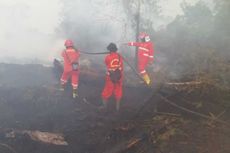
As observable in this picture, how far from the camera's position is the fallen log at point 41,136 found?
7887 millimetres

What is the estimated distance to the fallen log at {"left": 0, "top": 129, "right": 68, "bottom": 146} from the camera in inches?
311

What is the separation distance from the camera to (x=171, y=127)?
8297 mm

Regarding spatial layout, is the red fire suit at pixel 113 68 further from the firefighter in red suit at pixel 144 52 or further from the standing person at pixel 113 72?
the firefighter in red suit at pixel 144 52

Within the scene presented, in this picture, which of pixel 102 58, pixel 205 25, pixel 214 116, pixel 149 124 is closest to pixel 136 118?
pixel 149 124

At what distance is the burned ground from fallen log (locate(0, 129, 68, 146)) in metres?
0.11

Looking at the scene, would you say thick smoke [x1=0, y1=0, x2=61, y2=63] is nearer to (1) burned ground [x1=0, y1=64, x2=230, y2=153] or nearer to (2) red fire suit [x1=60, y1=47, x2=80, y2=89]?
(1) burned ground [x1=0, y1=64, x2=230, y2=153]

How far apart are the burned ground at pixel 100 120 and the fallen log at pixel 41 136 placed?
4.2 inches

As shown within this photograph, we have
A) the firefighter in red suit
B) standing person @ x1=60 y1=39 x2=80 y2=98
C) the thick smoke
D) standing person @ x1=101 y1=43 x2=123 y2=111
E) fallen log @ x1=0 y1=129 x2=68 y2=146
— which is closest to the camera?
fallen log @ x1=0 y1=129 x2=68 y2=146

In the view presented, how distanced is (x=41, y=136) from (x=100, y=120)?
167cm

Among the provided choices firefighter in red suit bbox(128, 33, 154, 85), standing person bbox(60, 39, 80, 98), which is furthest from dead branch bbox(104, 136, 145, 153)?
firefighter in red suit bbox(128, 33, 154, 85)

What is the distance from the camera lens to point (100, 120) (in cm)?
910

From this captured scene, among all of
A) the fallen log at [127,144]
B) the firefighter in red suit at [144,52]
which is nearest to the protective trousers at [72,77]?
the firefighter in red suit at [144,52]

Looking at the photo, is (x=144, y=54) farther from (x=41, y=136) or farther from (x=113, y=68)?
(x=41, y=136)

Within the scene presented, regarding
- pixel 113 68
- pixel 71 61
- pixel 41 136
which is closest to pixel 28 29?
pixel 71 61
